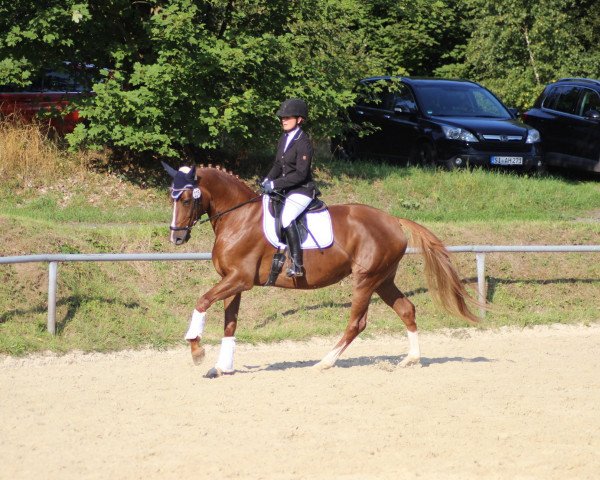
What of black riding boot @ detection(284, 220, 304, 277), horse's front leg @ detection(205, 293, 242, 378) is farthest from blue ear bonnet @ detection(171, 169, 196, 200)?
horse's front leg @ detection(205, 293, 242, 378)

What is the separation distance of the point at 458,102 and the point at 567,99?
7.53 ft

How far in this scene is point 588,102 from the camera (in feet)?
67.3

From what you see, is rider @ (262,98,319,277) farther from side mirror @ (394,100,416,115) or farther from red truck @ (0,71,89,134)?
side mirror @ (394,100,416,115)

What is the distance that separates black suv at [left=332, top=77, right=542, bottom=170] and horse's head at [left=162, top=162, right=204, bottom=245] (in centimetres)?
897

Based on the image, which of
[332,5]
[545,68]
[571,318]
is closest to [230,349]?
[571,318]

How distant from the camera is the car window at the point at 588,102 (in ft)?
66.6

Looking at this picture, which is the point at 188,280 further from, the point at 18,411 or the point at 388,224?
the point at 18,411

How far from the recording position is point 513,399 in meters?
9.58

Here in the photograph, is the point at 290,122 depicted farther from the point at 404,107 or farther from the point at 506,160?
the point at 404,107

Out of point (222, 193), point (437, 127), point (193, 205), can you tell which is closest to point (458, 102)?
point (437, 127)

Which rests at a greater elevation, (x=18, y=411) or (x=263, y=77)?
(x=263, y=77)

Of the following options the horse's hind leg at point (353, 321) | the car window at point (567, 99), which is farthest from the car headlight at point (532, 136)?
the horse's hind leg at point (353, 321)

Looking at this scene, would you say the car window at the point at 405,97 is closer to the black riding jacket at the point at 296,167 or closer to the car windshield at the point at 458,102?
the car windshield at the point at 458,102

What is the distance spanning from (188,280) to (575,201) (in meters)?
7.70
